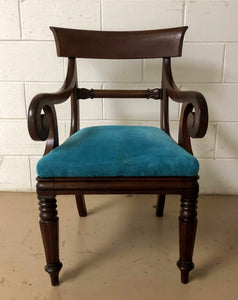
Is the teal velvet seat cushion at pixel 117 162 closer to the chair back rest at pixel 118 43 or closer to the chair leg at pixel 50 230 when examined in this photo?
the chair leg at pixel 50 230

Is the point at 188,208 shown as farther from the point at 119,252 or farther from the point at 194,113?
the point at 119,252

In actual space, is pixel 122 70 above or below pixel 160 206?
above

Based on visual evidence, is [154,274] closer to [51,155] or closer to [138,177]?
[138,177]

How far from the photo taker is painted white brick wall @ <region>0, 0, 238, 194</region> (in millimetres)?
1471

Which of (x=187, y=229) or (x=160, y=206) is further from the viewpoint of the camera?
(x=160, y=206)

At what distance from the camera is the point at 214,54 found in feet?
4.99

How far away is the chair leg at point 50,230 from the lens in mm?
871

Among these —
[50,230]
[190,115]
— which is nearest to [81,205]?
[50,230]

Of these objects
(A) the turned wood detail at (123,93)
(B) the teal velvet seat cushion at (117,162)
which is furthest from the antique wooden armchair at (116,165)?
(A) the turned wood detail at (123,93)

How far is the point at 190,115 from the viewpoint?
3.00 ft

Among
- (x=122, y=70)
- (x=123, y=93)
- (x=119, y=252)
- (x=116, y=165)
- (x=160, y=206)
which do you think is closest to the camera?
(x=116, y=165)

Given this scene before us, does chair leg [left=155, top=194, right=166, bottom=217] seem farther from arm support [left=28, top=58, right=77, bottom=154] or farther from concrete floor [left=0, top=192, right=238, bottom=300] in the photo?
arm support [left=28, top=58, right=77, bottom=154]

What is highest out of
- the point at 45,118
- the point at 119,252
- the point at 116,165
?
the point at 45,118

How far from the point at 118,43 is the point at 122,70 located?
31 centimetres
